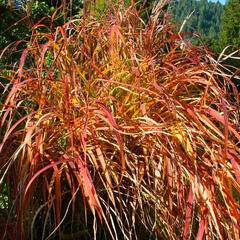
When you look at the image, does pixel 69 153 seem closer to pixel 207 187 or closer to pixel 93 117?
pixel 93 117

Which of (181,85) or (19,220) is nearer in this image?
(19,220)

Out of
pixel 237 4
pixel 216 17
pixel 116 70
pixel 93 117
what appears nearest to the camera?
pixel 93 117

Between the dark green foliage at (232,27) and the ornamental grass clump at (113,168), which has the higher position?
the dark green foliage at (232,27)

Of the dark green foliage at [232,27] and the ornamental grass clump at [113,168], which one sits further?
the dark green foliage at [232,27]

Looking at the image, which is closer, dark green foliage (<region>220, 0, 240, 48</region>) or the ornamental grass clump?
the ornamental grass clump

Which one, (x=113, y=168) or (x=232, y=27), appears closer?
(x=113, y=168)

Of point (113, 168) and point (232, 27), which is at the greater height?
point (232, 27)

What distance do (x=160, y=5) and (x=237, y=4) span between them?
1193 cm

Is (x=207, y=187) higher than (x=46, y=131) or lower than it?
lower

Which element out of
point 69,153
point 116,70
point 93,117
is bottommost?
point 69,153

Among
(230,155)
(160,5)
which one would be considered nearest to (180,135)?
(230,155)

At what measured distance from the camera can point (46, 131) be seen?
138 centimetres

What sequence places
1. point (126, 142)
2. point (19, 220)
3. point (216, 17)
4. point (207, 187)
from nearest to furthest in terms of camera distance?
1. point (19, 220)
2. point (207, 187)
3. point (126, 142)
4. point (216, 17)

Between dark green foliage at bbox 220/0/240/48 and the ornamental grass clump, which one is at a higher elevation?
dark green foliage at bbox 220/0/240/48
